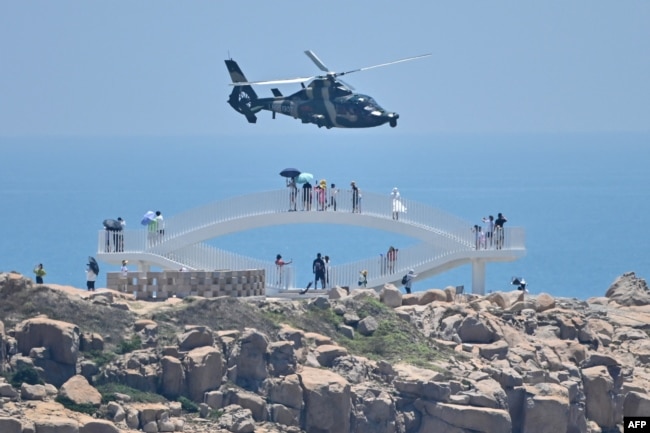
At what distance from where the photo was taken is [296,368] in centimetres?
7000

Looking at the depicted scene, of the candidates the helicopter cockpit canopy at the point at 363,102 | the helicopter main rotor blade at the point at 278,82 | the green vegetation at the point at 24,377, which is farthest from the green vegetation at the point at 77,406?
the helicopter cockpit canopy at the point at 363,102

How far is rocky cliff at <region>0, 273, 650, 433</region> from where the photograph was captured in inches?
2623

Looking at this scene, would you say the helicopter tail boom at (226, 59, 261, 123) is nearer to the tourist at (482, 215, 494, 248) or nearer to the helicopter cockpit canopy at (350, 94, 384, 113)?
the helicopter cockpit canopy at (350, 94, 384, 113)

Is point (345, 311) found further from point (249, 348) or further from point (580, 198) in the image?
point (580, 198)

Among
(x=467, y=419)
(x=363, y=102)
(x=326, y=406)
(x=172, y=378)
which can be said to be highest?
(x=363, y=102)

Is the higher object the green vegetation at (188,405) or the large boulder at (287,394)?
the large boulder at (287,394)

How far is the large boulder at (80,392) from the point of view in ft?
216

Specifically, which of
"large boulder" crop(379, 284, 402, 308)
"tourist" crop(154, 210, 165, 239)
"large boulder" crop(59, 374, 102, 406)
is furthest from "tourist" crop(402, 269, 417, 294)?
"large boulder" crop(59, 374, 102, 406)

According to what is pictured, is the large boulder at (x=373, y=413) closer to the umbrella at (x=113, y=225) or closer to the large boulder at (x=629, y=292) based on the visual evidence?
the umbrella at (x=113, y=225)

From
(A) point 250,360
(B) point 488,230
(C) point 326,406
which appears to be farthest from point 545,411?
(B) point 488,230

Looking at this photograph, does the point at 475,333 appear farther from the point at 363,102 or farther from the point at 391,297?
the point at 363,102

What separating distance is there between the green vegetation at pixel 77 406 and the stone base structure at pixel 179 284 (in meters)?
9.79

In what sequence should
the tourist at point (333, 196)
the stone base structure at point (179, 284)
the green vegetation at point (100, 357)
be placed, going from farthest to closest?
the tourist at point (333, 196) < the stone base structure at point (179, 284) < the green vegetation at point (100, 357)

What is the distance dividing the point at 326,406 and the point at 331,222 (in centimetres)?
1661
